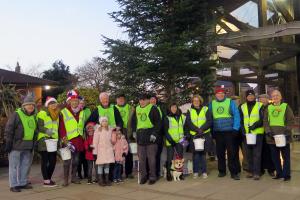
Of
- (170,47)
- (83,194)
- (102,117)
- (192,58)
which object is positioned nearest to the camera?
(83,194)

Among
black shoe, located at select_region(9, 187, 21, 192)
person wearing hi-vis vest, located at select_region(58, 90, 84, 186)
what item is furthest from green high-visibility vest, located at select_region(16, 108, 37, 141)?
black shoe, located at select_region(9, 187, 21, 192)

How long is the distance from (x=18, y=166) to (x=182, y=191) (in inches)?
131

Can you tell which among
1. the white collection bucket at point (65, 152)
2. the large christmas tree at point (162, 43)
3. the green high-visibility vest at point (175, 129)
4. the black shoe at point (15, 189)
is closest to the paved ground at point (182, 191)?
the black shoe at point (15, 189)

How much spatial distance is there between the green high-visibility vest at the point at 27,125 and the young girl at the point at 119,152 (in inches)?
68.1

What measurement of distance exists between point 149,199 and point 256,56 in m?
15.2

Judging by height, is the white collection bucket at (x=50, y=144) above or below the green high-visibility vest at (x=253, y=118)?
below

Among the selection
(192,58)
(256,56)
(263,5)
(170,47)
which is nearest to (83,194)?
(170,47)

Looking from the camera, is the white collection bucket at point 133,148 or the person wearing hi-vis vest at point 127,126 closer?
the white collection bucket at point 133,148

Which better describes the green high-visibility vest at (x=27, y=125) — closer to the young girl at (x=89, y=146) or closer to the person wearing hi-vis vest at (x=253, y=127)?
the young girl at (x=89, y=146)

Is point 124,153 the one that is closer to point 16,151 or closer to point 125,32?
point 16,151

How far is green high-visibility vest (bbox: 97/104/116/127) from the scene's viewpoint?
8.95 metres

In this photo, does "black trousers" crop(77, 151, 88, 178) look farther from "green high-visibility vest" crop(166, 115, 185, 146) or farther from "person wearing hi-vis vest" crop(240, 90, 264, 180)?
"person wearing hi-vis vest" crop(240, 90, 264, 180)

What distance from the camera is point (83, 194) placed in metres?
7.71

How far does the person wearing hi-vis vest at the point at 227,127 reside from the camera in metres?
8.65
